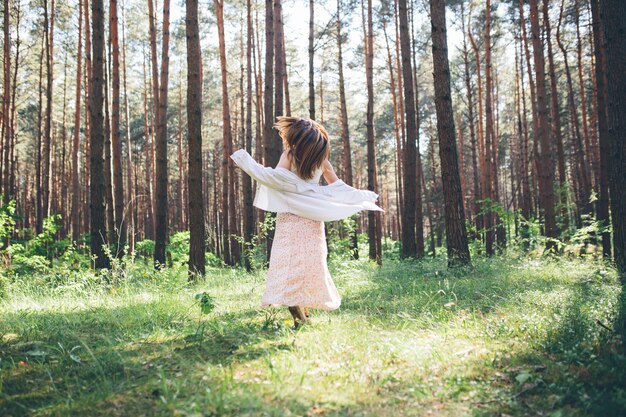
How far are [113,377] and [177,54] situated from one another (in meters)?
26.0

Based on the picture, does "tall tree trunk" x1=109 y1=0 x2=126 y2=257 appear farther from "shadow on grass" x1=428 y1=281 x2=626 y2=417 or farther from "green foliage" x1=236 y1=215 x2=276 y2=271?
"shadow on grass" x1=428 y1=281 x2=626 y2=417

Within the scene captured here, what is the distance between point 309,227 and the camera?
461 cm

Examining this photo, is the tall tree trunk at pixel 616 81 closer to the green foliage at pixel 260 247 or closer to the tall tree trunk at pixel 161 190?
the green foliage at pixel 260 247

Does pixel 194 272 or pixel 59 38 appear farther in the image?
pixel 59 38

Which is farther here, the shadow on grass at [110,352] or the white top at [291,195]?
the white top at [291,195]

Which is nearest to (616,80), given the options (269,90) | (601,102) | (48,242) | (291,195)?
(291,195)

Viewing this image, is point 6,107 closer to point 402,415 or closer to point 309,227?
point 309,227

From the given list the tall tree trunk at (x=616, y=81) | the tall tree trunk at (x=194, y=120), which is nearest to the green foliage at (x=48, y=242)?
the tall tree trunk at (x=194, y=120)

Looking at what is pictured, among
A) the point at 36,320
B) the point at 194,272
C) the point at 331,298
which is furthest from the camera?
the point at 194,272

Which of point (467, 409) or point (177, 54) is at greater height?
point (177, 54)

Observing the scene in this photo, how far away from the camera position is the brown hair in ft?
15.0

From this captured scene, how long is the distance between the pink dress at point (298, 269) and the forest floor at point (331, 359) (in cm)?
34

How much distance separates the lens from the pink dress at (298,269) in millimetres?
4430

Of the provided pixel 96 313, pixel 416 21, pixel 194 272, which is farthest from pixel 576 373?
pixel 416 21
